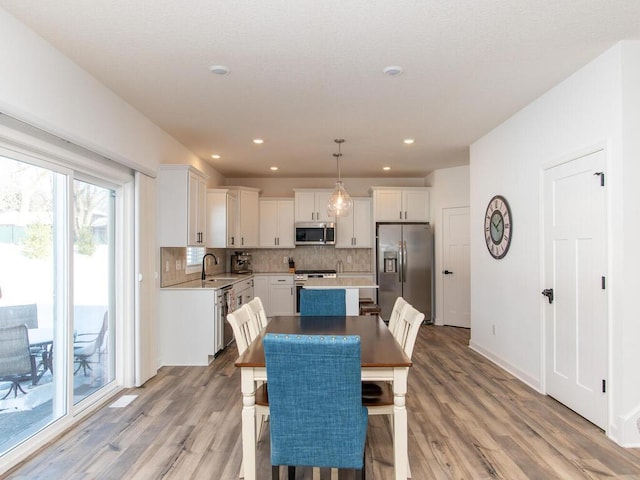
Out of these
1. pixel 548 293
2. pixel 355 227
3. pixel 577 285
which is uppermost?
pixel 355 227

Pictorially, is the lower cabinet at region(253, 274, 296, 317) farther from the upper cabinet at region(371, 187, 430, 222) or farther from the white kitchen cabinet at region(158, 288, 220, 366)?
the white kitchen cabinet at region(158, 288, 220, 366)

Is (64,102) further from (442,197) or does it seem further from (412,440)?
(442,197)

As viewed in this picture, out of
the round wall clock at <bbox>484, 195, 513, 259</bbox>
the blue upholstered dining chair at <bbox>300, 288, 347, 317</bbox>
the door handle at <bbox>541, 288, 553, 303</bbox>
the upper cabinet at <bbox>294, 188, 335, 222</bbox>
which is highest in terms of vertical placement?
the upper cabinet at <bbox>294, 188, 335, 222</bbox>

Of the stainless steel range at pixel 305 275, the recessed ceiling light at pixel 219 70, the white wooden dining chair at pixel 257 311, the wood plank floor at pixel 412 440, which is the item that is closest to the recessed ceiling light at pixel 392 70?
the recessed ceiling light at pixel 219 70

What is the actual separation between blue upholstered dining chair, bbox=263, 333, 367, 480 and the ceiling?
1.79 meters

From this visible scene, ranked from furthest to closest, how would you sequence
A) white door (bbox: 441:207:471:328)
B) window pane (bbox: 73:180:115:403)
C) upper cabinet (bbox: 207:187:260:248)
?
white door (bbox: 441:207:471:328), upper cabinet (bbox: 207:187:260:248), window pane (bbox: 73:180:115:403)

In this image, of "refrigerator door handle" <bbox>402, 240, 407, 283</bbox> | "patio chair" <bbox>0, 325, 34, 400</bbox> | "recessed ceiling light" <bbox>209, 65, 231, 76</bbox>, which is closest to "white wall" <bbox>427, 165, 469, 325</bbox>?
"refrigerator door handle" <bbox>402, 240, 407, 283</bbox>

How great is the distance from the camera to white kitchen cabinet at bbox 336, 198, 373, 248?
22.1ft

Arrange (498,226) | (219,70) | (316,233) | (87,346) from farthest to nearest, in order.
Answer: (316,233), (498,226), (87,346), (219,70)

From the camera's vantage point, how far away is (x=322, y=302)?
11.2 ft

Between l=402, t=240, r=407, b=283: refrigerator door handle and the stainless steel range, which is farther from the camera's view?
the stainless steel range

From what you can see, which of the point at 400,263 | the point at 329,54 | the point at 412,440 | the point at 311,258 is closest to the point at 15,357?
the point at 412,440

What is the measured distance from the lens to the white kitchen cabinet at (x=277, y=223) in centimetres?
680

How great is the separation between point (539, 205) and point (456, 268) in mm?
2811
